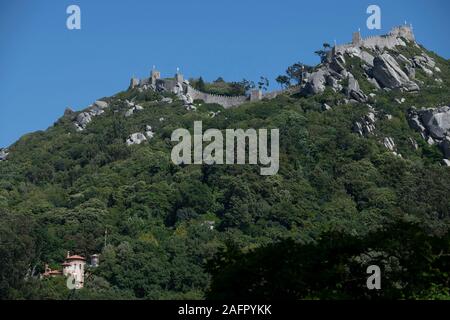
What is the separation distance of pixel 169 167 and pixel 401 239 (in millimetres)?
61566

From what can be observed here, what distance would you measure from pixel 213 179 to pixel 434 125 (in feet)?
68.6

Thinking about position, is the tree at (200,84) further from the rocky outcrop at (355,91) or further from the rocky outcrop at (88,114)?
the rocky outcrop at (355,91)

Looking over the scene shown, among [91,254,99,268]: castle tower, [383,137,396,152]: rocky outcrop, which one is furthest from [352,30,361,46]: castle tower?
[91,254,99,268]: castle tower

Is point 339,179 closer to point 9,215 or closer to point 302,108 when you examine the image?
point 302,108

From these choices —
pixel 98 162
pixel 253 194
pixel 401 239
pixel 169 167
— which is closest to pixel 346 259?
pixel 401 239

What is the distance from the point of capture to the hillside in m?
77.4

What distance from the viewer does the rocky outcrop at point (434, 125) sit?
333ft

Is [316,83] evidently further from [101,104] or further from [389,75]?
[101,104]

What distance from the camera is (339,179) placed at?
308 ft

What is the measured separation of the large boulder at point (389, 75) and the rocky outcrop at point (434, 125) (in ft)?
24.9

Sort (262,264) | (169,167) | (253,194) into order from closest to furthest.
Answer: (262,264) → (253,194) → (169,167)

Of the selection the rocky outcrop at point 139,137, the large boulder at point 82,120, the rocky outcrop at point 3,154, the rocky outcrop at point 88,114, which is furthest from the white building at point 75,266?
the rocky outcrop at point 88,114

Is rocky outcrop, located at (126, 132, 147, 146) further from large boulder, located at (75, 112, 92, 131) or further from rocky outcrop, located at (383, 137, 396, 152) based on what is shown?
rocky outcrop, located at (383, 137, 396, 152)

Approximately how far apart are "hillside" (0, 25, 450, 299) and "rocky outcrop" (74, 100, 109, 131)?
235 millimetres
